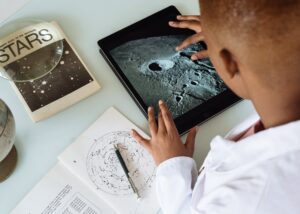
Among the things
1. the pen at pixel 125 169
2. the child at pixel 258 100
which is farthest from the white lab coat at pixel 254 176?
the pen at pixel 125 169

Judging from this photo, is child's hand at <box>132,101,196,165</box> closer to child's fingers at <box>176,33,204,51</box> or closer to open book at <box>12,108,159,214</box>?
open book at <box>12,108,159,214</box>

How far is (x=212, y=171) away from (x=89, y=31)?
429mm

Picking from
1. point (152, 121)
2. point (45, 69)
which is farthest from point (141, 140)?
point (45, 69)

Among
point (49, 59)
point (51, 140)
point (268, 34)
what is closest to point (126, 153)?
point (51, 140)

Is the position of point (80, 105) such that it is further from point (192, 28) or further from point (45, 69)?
point (192, 28)

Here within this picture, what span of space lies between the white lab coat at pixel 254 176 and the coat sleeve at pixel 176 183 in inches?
1.5

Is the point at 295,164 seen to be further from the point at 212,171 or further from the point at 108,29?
the point at 108,29

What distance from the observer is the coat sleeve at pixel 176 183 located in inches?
28.8

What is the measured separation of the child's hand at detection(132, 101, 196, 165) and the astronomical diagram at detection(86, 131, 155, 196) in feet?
0.06

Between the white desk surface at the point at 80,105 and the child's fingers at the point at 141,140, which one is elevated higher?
the white desk surface at the point at 80,105

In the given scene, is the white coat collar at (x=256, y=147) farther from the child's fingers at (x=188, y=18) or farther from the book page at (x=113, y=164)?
the child's fingers at (x=188, y=18)

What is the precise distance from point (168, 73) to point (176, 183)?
0.22 metres

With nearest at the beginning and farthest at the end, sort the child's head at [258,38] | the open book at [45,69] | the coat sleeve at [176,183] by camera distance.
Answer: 1. the child's head at [258,38]
2. the coat sleeve at [176,183]
3. the open book at [45,69]

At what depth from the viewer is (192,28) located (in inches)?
34.8
